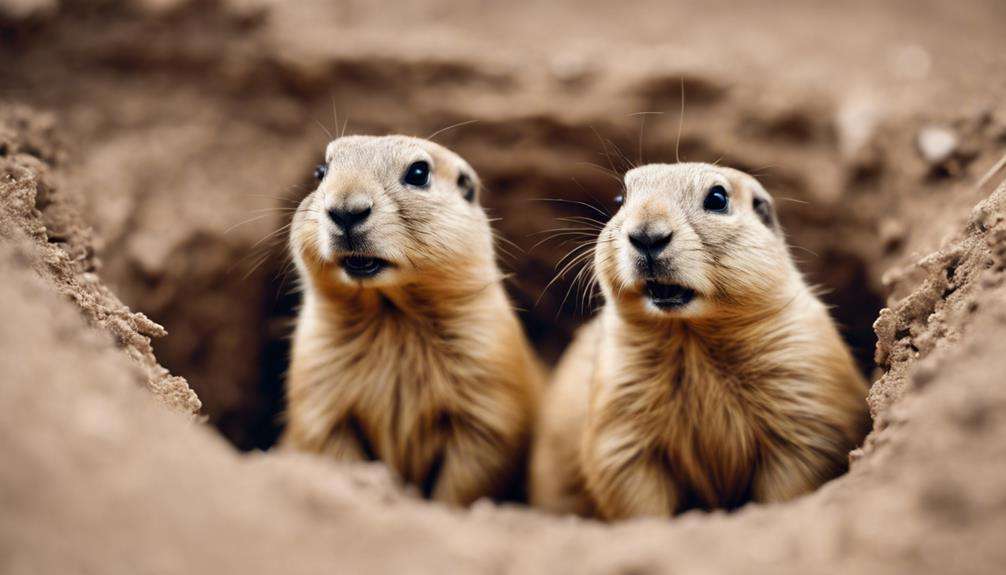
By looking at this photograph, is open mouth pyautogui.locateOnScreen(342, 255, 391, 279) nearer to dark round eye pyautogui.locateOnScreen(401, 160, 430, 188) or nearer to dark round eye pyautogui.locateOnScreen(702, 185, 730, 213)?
dark round eye pyautogui.locateOnScreen(401, 160, 430, 188)

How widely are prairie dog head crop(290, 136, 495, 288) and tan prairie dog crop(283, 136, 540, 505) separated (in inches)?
0.5

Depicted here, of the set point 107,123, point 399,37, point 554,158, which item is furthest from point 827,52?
point 107,123

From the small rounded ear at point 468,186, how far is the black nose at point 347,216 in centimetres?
132

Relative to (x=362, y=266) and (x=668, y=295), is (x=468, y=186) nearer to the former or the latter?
(x=362, y=266)

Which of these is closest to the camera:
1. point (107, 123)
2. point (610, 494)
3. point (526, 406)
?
point (610, 494)

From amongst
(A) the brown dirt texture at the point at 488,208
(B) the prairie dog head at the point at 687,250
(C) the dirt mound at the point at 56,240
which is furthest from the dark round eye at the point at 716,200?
(C) the dirt mound at the point at 56,240

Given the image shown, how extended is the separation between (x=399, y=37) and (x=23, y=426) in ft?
19.7

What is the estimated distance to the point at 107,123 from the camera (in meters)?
7.16

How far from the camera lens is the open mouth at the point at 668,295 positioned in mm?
4641

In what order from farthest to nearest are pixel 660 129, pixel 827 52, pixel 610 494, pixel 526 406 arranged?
pixel 827 52, pixel 660 129, pixel 526 406, pixel 610 494

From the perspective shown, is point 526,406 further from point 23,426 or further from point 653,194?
point 23,426

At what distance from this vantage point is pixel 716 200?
5008 mm

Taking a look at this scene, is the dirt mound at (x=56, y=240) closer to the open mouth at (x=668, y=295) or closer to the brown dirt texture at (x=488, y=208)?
the brown dirt texture at (x=488, y=208)

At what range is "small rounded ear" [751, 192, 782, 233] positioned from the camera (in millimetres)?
5422
